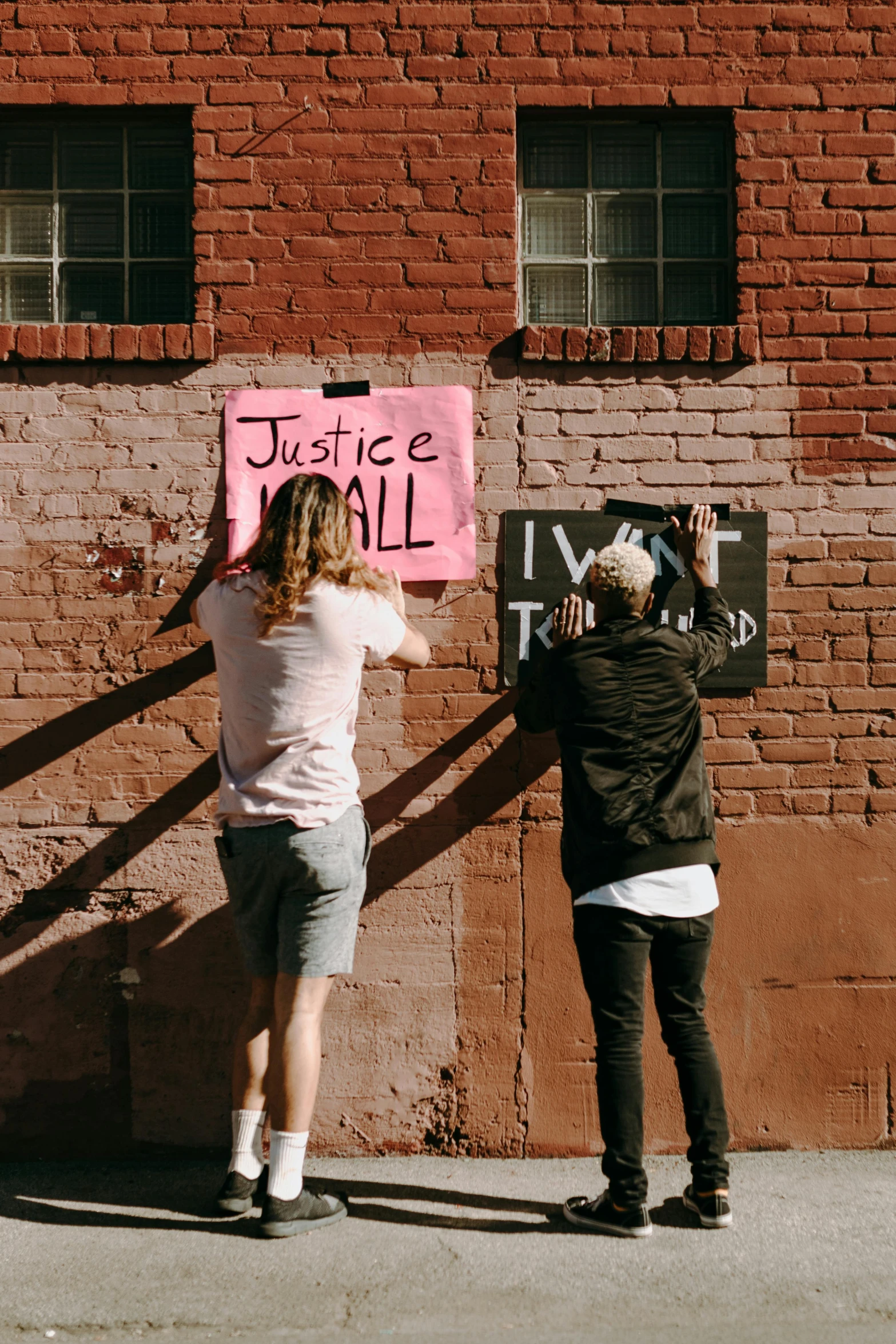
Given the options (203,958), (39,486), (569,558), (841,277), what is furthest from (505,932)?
(841,277)

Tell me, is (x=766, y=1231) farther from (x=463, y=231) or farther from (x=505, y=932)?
(x=463, y=231)

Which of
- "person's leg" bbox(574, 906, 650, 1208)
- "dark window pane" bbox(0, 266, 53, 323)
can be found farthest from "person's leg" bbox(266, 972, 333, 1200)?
"dark window pane" bbox(0, 266, 53, 323)

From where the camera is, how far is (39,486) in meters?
3.86

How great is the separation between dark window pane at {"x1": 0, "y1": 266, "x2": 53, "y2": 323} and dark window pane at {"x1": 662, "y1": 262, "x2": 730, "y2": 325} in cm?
228

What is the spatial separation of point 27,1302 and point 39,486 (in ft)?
8.26

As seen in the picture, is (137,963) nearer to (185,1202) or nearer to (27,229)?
(185,1202)

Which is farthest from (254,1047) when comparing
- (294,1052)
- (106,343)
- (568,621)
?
(106,343)

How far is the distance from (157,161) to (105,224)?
297 millimetres

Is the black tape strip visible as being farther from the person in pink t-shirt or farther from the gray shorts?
the gray shorts

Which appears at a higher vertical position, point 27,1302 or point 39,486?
point 39,486

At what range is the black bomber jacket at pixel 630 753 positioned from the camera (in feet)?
10.2

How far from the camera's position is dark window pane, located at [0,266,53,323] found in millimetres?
4062

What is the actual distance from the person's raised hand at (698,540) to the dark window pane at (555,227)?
1111 millimetres

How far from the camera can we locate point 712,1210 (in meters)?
3.19
